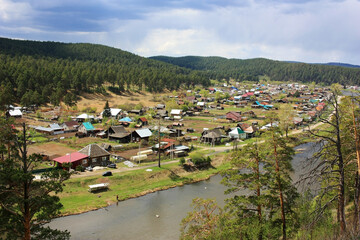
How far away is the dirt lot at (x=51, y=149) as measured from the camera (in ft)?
116

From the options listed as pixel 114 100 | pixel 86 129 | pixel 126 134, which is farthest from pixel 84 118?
pixel 114 100

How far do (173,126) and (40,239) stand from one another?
5036 centimetres

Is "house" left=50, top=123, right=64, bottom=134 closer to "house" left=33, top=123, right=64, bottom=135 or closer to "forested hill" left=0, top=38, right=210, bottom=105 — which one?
"house" left=33, top=123, right=64, bottom=135

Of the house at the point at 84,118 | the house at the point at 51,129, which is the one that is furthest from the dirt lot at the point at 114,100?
the house at the point at 51,129

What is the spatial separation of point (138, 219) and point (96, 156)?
13254 mm

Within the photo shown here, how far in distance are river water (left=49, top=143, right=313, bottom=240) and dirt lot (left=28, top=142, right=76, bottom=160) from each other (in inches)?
599

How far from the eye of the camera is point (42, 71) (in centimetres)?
8125

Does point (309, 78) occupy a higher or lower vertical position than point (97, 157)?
higher

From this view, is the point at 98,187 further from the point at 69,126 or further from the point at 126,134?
the point at 69,126

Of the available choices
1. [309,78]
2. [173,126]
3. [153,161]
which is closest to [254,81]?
[309,78]

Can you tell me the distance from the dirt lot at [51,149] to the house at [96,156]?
5.01 metres

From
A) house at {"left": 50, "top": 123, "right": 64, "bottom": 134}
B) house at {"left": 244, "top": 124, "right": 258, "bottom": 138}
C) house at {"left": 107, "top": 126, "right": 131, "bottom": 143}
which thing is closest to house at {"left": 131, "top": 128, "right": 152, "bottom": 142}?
house at {"left": 107, "top": 126, "right": 131, "bottom": 143}

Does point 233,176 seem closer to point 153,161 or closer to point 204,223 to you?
point 204,223

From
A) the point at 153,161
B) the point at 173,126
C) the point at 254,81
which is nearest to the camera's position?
the point at 153,161
